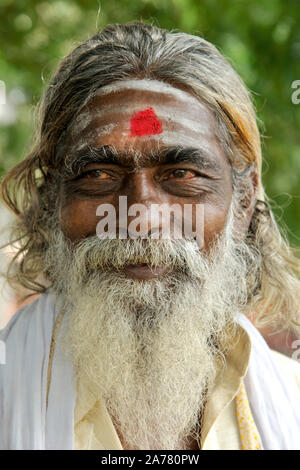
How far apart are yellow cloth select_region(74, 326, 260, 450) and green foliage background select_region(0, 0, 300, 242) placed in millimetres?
1258

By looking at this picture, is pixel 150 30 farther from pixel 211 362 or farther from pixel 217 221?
pixel 211 362

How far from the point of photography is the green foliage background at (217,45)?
347 cm

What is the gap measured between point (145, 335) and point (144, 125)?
2.57 ft

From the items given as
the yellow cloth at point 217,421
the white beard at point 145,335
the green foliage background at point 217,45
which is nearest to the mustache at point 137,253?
the white beard at point 145,335

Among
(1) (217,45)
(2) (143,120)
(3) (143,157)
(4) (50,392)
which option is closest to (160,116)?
(2) (143,120)

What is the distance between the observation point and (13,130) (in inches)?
156

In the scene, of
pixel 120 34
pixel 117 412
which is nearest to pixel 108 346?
pixel 117 412

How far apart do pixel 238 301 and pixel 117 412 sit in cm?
75

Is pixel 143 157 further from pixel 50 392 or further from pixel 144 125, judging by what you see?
pixel 50 392

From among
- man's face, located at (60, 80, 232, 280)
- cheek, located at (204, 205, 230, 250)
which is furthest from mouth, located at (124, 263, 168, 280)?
cheek, located at (204, 205, 230, 250)

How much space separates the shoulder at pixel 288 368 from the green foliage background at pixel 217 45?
2.98ft

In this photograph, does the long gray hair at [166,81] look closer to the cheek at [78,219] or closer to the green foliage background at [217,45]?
the cheek at [78,219]

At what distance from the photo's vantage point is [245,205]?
2.66 m

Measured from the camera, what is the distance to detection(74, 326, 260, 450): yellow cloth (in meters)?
2.16
